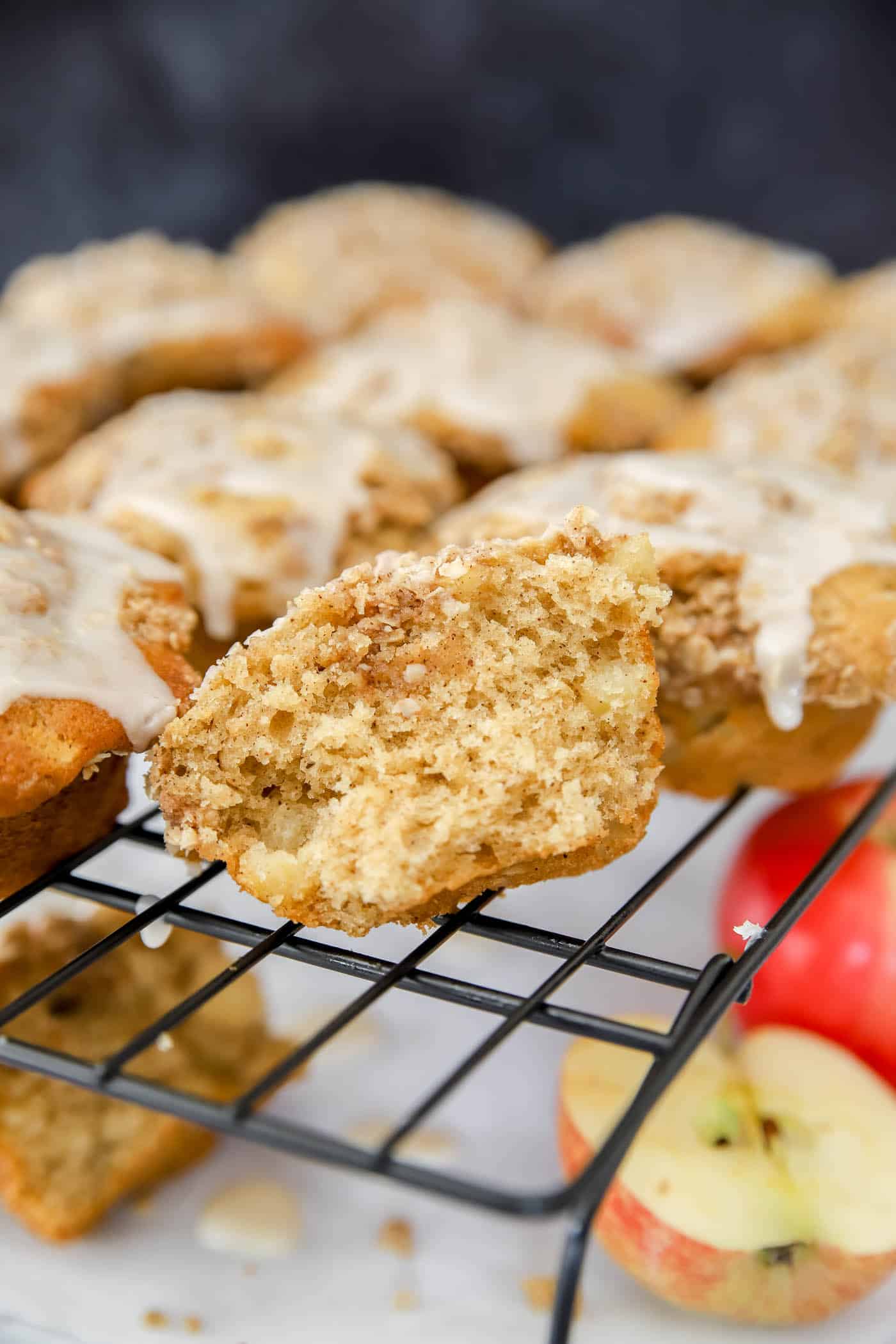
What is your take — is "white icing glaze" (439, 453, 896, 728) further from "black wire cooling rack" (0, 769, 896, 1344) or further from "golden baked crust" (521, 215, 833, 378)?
"golden baked crust" (521, 215, 833, 378)

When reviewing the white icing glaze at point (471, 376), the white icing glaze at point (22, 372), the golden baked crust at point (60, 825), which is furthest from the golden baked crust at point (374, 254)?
the golden baked crust at point (60, 825)

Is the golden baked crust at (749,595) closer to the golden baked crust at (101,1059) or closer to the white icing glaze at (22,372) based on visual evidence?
the golden baked crust at (101,1059)

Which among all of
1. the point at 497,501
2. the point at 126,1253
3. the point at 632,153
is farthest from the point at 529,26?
the point at 126,1253

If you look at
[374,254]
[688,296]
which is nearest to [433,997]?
[688,296]

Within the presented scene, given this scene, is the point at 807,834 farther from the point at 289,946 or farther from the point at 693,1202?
the point at 289,946

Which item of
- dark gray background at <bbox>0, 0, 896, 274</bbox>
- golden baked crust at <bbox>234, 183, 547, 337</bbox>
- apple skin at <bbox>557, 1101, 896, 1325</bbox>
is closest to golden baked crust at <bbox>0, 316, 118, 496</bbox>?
golden baked crust at <bbox>234, 183, 547, 337</bbox>
